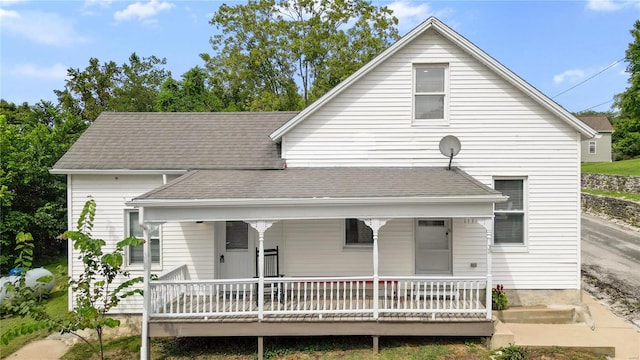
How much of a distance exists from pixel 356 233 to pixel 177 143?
580 centimetres

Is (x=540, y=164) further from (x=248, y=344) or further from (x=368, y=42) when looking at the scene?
(x=368, y=42)

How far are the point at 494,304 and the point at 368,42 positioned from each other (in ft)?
72.9

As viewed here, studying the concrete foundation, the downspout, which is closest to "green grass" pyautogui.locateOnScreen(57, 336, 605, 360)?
the downspout

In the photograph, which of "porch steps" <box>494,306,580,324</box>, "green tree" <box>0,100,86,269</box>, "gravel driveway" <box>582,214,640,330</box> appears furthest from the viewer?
"green tree" <box>0,100,86,269</box>

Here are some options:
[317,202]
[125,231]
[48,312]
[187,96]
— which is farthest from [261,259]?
[187,96]

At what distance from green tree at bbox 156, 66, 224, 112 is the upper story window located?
19352 millimetres

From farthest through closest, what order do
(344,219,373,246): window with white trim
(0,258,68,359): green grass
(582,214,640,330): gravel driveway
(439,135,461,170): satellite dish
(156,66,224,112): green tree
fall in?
(156,66,224,112): green tree, (582,214,640,330): gravel driveway, (344,219,373,246): window with white trim, (439,135,461,170): satellite dish, (0,258,68,359): green grass

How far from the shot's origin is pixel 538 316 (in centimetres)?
899

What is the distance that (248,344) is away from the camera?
862cm

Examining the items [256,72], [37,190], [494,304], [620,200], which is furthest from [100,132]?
[620,200]

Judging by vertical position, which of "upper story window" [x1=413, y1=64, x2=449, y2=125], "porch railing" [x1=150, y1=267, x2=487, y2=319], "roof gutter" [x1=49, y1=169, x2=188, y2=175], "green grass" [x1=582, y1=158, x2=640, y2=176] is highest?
"upper story window" [x1=413, y1=64, x2=449, y2=125]

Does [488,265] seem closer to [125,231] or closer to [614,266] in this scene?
[125,231]

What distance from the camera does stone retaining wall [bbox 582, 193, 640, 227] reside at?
774 inches

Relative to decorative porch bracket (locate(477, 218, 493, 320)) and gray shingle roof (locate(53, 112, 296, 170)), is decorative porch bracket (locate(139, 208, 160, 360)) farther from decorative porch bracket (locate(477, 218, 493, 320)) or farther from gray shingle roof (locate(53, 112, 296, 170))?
decorative porch bracket (locate(477, 218, 493, 320))
